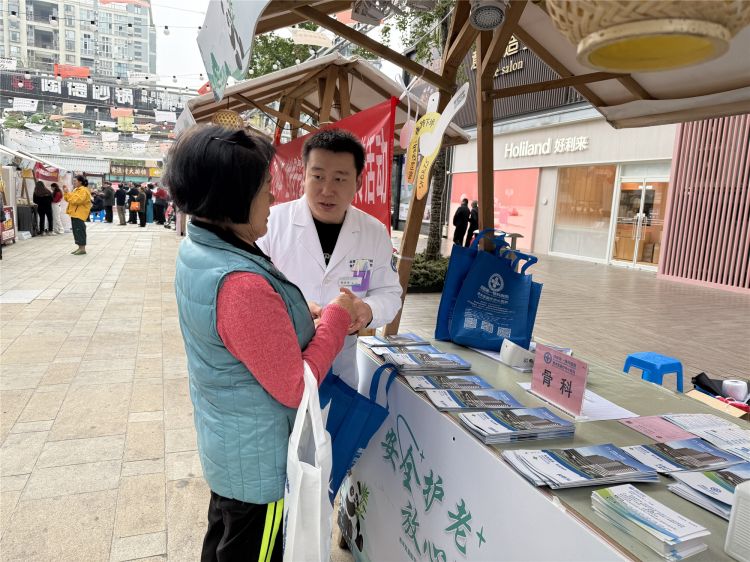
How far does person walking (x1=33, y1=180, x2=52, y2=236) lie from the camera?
47.0 feet

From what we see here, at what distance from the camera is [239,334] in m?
1.07

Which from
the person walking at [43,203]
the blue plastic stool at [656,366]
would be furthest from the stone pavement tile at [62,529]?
the person walking at [43,203]

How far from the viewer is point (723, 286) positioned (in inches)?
380

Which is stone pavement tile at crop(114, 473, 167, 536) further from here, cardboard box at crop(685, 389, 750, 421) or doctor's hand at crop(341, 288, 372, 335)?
cardboard box at crop(685, 389, 750, 421)

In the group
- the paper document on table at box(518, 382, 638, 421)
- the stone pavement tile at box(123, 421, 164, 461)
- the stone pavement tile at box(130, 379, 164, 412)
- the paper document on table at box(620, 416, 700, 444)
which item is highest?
the paper document on table at box(620, 416, 700, 444)

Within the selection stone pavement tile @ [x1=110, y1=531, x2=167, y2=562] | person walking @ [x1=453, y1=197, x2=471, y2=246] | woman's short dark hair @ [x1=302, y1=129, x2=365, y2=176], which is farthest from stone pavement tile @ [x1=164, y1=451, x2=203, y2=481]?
person walking @ [x1=453, y1=197, x2=471, y2=246]

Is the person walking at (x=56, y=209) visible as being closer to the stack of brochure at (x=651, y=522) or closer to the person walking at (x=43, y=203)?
the person walking at (x=43, y=203)

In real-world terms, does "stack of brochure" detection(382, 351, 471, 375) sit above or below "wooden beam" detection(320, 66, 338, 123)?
below

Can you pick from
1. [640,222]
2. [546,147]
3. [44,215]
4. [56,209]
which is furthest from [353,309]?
[56,209]

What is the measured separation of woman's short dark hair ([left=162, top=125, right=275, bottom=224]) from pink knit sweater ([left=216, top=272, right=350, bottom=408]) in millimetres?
169

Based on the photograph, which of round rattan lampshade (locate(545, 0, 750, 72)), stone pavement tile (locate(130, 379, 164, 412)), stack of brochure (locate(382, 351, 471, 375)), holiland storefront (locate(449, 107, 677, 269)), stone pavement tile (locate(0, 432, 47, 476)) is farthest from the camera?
holiland storefront (locate(449, 107, 677, 269))

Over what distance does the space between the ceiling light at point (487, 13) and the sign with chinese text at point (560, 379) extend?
121cm

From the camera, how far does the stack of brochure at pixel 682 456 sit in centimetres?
117

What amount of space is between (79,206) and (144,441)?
337 inches
